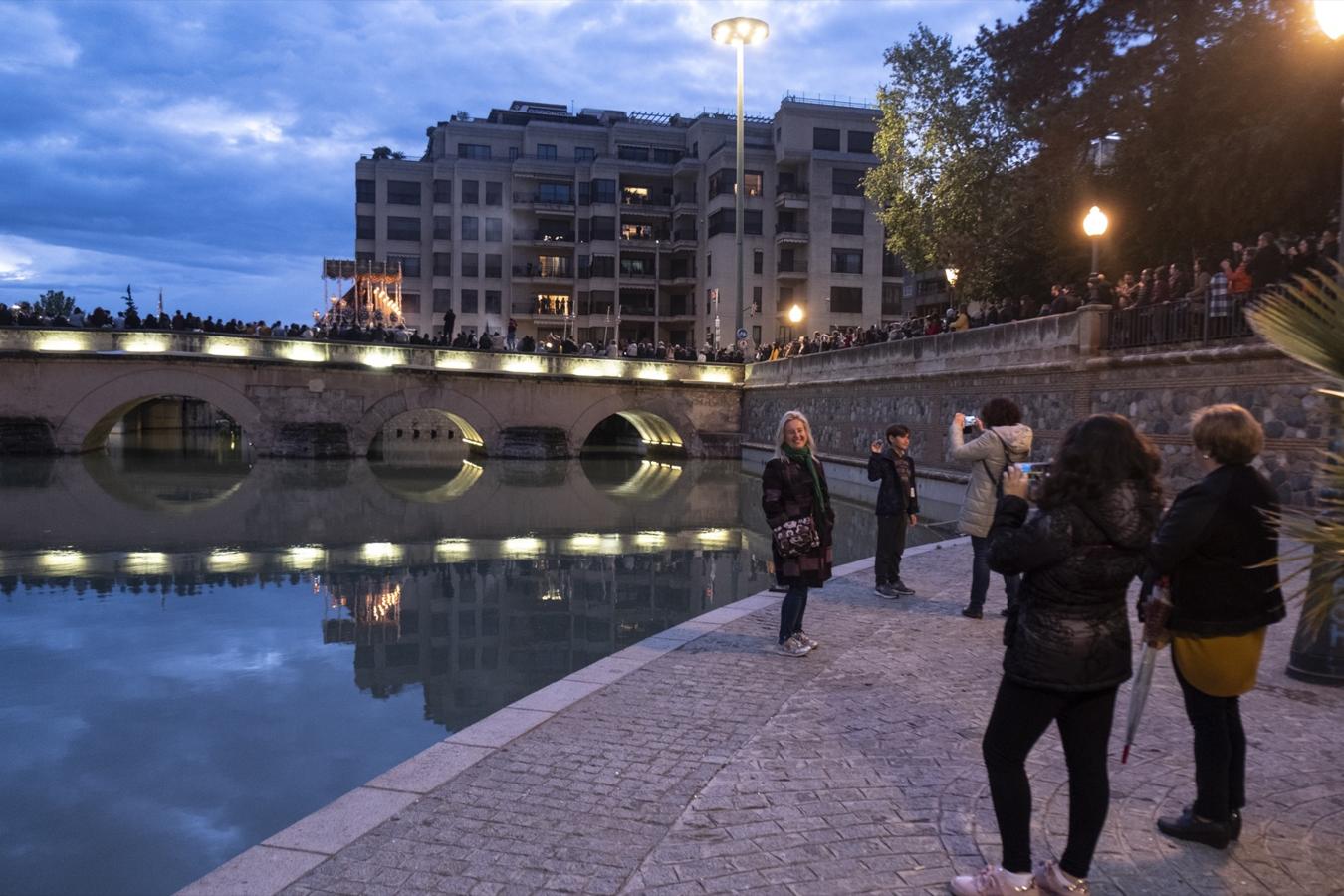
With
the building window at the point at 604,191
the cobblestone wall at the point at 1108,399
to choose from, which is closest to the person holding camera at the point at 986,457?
the cobblestone wall at the point at 1108,399

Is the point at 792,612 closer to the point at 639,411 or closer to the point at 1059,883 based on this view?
the point at 1059,883

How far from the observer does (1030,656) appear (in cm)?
349

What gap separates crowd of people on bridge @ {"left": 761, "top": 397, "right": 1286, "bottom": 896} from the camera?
345 centimetres

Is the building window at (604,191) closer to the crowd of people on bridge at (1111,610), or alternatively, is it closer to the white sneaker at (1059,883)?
the crowd of people on bridge at (1111,610)

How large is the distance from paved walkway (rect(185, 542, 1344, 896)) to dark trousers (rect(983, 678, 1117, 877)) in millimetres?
421

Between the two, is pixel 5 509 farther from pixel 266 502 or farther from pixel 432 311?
pixel 432 311

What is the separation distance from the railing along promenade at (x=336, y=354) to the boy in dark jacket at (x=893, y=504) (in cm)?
2684

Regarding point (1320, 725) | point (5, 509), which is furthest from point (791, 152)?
point (1320, 725)

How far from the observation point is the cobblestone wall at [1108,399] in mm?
13266

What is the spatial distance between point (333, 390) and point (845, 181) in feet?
105

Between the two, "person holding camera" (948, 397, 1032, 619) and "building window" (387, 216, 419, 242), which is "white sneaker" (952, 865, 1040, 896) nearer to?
"person holding camera" (948, 397, 1032, 619)

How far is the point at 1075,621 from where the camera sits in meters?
3.47

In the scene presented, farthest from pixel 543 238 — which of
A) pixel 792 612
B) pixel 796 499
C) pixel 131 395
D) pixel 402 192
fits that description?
pixel 796 499

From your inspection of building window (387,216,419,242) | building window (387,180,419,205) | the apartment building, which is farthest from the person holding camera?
building window (387,180,419,205)
